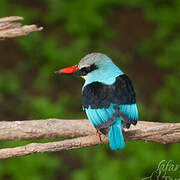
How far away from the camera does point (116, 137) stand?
288cm

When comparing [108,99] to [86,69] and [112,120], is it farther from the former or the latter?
[86,69]

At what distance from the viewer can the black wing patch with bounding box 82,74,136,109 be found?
303cm

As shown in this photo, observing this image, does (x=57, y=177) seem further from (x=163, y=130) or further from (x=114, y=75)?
(x=163, y=130)

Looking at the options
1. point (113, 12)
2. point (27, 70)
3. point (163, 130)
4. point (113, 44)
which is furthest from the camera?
point (113, 12)

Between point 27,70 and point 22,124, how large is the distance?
336 centimetres

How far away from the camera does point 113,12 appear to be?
7391mm

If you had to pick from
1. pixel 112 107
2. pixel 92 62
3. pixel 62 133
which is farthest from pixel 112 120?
pixel 92 62

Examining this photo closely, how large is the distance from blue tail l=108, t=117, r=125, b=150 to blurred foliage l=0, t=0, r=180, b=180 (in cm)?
180

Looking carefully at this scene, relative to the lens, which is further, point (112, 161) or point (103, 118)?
point (112, 161)

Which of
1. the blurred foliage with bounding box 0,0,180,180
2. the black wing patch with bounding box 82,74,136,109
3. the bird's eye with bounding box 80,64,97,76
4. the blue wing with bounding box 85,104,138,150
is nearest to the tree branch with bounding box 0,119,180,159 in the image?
the blue wing with bounding box 85,104,138,150

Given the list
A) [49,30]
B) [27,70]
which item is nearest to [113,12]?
[49,30]

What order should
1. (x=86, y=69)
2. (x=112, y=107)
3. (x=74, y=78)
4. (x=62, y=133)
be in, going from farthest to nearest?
1. (x=74, y=78)
2. (x=86, y=69)
3. (x=62, y=133)
4. (x=112, y=107)

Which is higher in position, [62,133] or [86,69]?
[86,69]

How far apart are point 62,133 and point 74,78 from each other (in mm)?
3237
